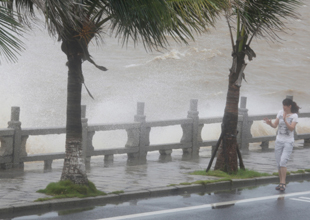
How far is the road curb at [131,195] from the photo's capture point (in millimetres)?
7871

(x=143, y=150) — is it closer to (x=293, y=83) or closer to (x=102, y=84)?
(x=102, y=84)

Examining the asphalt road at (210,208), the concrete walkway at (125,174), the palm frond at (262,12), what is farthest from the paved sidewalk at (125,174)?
the palm frond at (262,12)

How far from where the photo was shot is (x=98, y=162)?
13359 mm

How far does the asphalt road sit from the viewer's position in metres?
7.91

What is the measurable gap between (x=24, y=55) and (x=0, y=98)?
24.2 m

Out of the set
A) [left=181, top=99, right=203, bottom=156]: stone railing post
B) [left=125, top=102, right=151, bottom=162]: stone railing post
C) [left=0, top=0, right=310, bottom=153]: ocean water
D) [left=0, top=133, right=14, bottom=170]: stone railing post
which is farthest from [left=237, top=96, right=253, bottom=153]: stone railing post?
[left=0, top=0, right=310, bottom=153]: ocean water

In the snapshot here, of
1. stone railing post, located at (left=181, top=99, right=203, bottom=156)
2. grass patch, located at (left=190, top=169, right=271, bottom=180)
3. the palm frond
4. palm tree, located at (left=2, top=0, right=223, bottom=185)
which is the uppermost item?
the palm frond

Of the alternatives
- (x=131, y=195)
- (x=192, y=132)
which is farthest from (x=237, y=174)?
(x=192, y=132)

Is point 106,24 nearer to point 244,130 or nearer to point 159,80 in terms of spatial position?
point 244,130

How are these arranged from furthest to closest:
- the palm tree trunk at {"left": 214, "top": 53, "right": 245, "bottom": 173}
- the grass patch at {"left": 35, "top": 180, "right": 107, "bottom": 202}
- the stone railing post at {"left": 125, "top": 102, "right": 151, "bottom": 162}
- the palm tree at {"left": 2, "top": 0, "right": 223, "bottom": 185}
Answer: the stone railing post at {"left": 125, "top": 102, "right": 151, "bottom": 162} → the palm tree trunk at {"left": 214, "top": 53, "right": 245, "bottom": 173} → the grass patch at {"left": 35, "top": 180, "right": 107, "bottom": 202} → the palm tree at {"left": 2, "top": 0, "right": 223, "bottom": 185}

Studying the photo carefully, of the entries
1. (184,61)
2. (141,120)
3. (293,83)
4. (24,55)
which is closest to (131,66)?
(184,61)

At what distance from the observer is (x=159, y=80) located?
184ft

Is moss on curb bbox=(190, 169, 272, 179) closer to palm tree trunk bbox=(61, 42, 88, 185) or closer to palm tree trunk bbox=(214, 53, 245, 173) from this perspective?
palm tree trunk bbox=(214, 53, 245, 173)

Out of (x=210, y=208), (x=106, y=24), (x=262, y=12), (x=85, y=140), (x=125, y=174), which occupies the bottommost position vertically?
(x=210, y=208)
